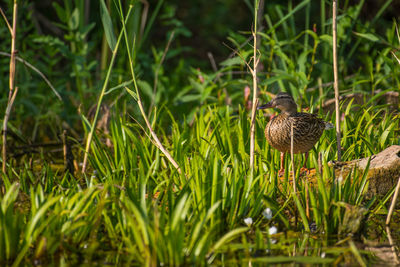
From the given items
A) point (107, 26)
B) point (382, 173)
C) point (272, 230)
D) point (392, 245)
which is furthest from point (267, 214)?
point (107, 26)

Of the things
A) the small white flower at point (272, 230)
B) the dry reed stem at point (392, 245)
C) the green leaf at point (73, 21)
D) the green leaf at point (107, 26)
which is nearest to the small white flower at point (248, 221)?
the small white flower at point (272, 230)

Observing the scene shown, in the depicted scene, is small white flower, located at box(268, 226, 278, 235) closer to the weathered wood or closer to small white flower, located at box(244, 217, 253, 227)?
small white flower, located at box(244, 217, 253, 227)

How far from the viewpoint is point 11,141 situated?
17.5 ft

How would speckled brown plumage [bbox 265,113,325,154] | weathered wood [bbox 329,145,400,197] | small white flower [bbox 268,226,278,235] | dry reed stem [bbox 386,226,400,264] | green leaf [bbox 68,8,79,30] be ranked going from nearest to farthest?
1. dry reed stem [bbox 386,226,400,264]
2. small white flower [bbox 268,226,278,235]
3. weathered wood [bbox 329,145,400,197]
4. speckled brown plumage [bbox 265,113,325,154]
5. green leaf [bbox 68,8,79,30]

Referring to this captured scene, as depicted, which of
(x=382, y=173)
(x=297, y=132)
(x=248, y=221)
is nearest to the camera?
(x=248, y=221)

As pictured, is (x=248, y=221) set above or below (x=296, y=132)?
below

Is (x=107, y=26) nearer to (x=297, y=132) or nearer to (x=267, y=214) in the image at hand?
(x=297, y=132)

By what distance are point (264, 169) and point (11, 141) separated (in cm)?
276

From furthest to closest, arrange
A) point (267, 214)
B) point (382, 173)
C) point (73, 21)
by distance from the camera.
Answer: point (73, 21) → point (382, 173) → point (267, 214)

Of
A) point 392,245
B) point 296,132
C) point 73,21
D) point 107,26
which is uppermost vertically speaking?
point 107,26

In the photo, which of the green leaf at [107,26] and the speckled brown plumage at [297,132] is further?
the speckled brown plumage at [297,132]

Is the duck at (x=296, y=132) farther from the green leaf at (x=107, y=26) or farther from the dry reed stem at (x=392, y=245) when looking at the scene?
the green leaf at (x=107, y=26)

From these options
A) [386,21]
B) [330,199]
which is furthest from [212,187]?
[386,21]

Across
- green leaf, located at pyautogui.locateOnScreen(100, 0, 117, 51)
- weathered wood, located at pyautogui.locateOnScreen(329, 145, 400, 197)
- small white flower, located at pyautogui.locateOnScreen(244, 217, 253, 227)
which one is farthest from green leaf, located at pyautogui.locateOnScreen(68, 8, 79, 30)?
small white flower, located at pyautogui.locateOnScreen(244, 217, 253, 227)
